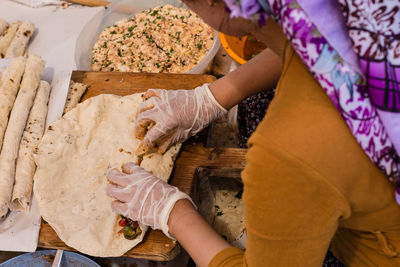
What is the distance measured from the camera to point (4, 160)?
1.68m

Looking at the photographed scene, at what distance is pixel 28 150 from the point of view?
68.1 inches

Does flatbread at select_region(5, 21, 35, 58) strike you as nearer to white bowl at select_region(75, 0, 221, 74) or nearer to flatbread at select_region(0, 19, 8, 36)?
flatbread at select_region(0, 19, 8, 36)

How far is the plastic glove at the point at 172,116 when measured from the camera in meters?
1.62

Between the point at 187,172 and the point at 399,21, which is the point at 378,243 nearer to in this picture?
the point at 399,21

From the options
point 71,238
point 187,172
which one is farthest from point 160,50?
point 71,238

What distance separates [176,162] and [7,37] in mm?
1677

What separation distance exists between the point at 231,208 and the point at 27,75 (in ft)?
4.39

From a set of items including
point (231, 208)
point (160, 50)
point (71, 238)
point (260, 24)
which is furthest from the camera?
point (160, 50)

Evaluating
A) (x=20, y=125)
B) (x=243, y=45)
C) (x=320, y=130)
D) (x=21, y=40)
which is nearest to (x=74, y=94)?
(x=20, y=125)

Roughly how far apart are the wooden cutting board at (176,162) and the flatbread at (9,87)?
0.95 feet

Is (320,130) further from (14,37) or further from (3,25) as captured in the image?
(3,25)

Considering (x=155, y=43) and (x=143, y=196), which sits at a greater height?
(x=155, y=43)

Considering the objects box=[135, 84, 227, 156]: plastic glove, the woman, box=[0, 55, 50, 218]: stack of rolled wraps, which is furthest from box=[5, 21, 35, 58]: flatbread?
the woman

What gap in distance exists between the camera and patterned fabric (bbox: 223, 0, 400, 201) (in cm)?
69
